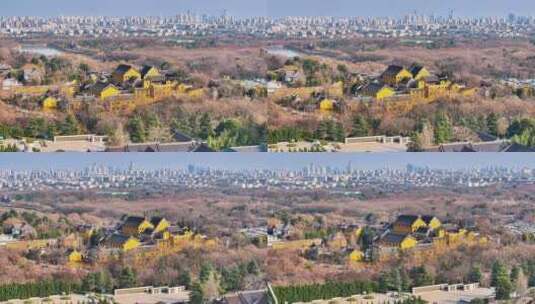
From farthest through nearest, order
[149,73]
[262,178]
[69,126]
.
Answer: [262,178] → [149,73] → [69,126]

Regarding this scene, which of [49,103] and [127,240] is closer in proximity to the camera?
[49,103]

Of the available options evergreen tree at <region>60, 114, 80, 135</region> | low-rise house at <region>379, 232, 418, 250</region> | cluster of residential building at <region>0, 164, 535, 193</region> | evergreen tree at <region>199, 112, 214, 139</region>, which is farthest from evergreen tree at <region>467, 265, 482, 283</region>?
evergreen tree at <region>60, 114, 80, 135</region>

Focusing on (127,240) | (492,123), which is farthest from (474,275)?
(127,240)

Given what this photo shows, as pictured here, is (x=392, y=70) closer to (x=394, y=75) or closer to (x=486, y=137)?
(x=394, y=75)

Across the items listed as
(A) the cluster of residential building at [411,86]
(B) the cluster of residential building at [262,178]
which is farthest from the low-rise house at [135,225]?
(A) the cluster of residential building at [411,86]

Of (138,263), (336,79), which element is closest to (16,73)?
(138,263)

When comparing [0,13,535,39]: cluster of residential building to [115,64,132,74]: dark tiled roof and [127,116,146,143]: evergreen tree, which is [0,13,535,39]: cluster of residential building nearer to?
[115,64,132,74]: dark tiled roof

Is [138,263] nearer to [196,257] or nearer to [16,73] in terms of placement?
[196,257]
